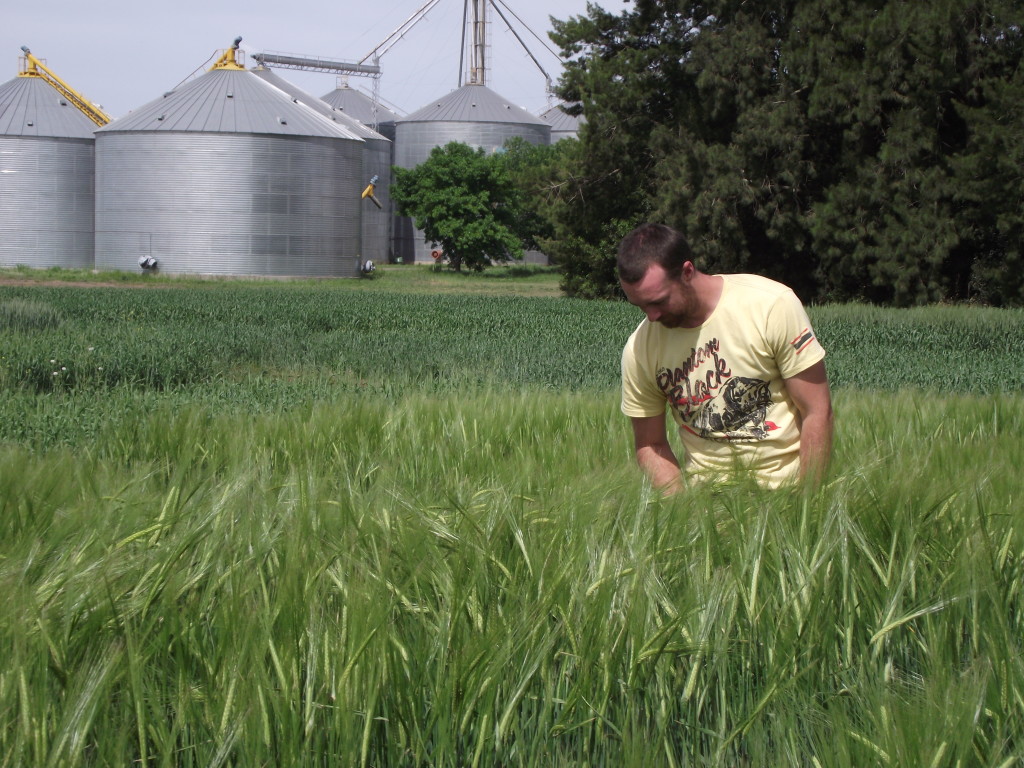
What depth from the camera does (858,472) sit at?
2879 mm

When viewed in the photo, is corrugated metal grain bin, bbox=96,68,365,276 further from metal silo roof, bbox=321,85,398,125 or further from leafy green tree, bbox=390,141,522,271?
metal silo roof, bbox=321,85,398,125

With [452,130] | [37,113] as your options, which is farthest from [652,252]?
[452,130]

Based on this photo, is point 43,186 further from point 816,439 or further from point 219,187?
point 816,439

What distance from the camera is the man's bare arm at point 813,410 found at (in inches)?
137

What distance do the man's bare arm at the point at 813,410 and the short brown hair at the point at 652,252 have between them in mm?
563

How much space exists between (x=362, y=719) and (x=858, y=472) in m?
1.53

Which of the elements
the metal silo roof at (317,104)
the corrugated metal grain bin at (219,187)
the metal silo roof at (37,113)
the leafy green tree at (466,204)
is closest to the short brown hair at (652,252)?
the corrugated metal grain bin at (219,187)

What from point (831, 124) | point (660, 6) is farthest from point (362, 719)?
point (660, 6)

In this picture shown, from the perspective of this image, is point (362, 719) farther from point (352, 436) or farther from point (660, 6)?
point (660, 6)

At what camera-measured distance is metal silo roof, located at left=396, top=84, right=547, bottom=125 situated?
202 ft

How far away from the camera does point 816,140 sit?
89.6ft

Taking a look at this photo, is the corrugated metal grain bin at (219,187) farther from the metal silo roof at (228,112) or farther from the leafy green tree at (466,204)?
the leafy green tree at (466,204)

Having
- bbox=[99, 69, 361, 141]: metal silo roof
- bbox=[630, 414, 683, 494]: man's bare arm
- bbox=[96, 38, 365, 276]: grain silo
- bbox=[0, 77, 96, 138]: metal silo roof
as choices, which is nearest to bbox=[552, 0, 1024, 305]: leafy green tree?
bbox=[96, 38, 365, 276]: grain silo

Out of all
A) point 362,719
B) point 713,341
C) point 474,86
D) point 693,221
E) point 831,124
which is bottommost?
point 362,719
